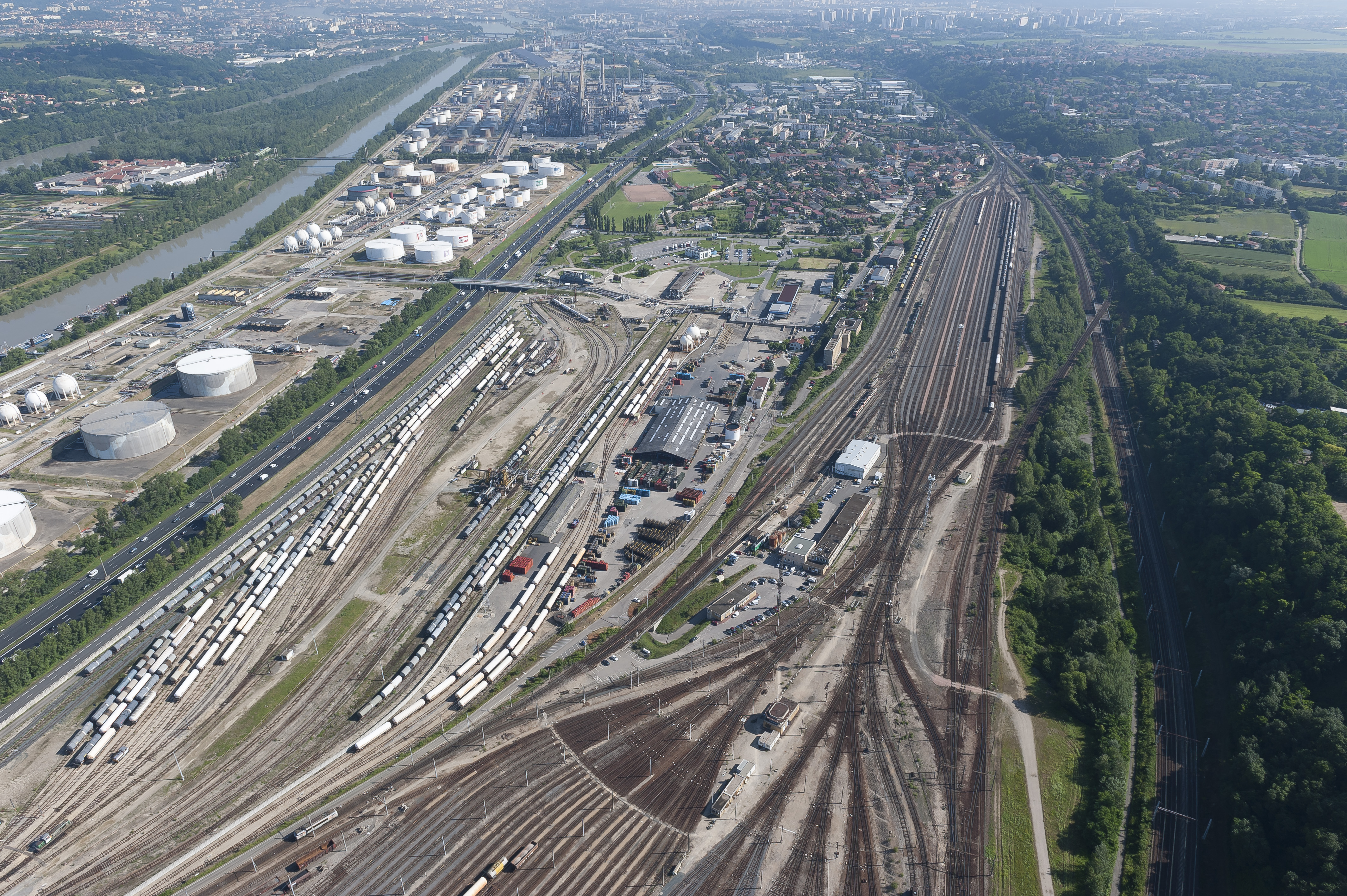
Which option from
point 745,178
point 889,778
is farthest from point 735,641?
point 745,178

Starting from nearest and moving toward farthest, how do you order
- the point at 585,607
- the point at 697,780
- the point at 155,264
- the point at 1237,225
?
the point at 697,780, the point at 585,607, the point at 155,264, the point at 1237,225

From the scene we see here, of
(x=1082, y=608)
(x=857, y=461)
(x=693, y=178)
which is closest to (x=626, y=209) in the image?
(x=693, y=178)

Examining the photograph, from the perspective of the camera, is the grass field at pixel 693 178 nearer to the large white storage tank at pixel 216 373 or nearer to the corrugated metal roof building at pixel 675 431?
the corrugated metal roof building at pixel 675 431

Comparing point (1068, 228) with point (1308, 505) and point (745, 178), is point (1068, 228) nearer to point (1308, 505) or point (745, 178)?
point (745, 178)

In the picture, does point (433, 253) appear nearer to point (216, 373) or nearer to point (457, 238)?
point (457, 238)

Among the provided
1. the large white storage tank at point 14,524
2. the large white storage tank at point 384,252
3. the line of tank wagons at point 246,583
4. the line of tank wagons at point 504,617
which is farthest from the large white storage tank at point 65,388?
the large white storage tank at point 384,252

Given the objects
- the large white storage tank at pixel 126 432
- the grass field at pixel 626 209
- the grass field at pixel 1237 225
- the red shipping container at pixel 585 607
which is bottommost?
the large white storage tank at pixel 126 432
